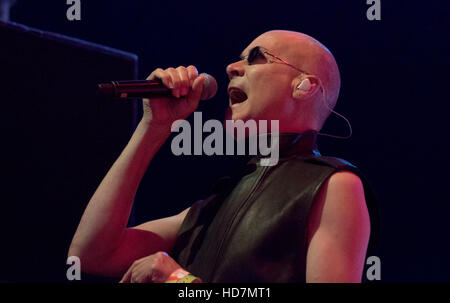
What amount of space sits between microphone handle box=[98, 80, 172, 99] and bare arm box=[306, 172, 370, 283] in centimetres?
52

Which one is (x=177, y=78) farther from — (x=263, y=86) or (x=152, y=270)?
(x=152, y=270)

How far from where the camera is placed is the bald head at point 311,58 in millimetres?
1710

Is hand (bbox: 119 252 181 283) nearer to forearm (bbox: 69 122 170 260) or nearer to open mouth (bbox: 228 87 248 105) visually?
forearm (bbox: 69 122 170 260)

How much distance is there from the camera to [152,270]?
57.2 inches

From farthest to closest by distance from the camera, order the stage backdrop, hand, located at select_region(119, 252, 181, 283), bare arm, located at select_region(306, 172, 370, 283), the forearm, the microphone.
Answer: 1. the stage backdrop
2. the forearm
3. the microphone
4. hand, located at select_region(119, 252, 181, 283)
5. bare arm, located at select_region(306, 172, 370, 283)

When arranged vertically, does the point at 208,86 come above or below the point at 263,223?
above

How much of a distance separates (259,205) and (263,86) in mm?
344

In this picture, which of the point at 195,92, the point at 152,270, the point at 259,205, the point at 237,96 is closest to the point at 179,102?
the point at 195,92

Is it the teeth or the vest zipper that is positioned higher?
the teeth

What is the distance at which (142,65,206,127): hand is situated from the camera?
5.56 ft

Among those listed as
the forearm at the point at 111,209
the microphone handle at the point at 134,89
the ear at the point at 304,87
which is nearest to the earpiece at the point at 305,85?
the ear at the point at 304,87

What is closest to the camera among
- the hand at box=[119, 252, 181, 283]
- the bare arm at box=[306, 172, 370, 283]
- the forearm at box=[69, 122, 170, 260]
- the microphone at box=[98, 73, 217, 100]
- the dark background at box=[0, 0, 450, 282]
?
the bare arm at box=[306, 172, 370, 283]

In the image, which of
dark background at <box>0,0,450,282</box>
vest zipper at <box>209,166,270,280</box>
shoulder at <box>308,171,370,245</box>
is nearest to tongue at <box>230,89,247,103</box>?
vest zipper at <box>209,166,270,280</box>

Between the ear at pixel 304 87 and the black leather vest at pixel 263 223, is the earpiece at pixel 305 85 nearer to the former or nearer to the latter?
the ear at pixel 304 87
